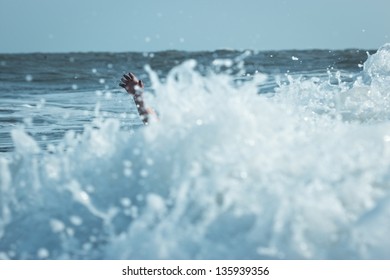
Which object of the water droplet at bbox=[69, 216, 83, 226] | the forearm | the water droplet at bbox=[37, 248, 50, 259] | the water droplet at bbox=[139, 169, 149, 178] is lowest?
the water droplet at bbox=[37, 248, 50, 259]

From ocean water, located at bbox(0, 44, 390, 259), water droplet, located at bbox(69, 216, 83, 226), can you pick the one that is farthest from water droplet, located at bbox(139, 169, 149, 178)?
water droplet, located at bbox(69, 216, 83, 226)

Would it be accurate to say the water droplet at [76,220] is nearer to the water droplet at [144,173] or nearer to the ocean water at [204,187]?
the ocean water at [204,187]

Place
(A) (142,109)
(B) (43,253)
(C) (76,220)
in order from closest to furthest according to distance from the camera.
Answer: (B) (43,253)
(C) (76,220)
(A) (142,109)

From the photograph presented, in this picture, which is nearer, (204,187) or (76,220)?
(204,187)

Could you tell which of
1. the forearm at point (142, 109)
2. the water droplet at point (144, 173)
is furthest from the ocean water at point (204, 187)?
the forearm at point (142, 109)

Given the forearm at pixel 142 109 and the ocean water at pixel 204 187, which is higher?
the forearm at pixel 142 109

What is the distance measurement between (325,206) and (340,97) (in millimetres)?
4859

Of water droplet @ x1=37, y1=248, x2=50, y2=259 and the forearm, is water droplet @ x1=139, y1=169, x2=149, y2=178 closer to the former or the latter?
water droplet @ x1=37, y1=248, x2=50, y2=259

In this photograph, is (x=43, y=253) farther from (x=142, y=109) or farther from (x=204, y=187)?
(x=142, y=109)

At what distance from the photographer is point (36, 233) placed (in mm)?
3666

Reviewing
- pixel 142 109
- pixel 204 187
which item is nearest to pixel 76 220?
pixel 204 187
